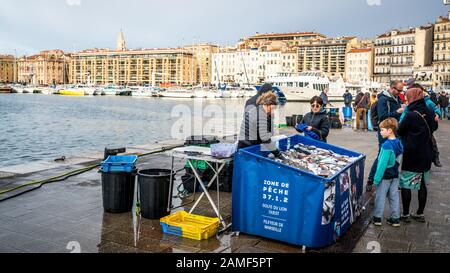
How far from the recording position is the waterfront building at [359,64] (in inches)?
4574

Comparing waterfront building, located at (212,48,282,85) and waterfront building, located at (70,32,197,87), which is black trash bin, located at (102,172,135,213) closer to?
waterfront building, located at (212,48,282,85)

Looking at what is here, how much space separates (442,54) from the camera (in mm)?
87562

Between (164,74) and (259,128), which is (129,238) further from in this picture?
(164,74)

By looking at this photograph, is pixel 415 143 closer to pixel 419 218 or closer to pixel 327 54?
pixel 419 218

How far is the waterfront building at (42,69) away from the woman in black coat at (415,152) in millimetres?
192198

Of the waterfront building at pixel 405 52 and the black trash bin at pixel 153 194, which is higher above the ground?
the waterfront building at pixel 405 52

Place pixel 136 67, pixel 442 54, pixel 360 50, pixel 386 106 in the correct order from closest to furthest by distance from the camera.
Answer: pixel 386 106 → pixel 442 54 → pixel 360 50 → pixel 136 67

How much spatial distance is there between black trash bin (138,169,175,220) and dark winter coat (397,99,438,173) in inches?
128

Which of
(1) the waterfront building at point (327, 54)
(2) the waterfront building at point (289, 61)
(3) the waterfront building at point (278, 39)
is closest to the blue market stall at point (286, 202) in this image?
(1) the waterfront building at point (327, 54)

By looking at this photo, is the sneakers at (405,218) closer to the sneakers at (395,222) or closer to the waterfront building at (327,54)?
the sneakers at (395,222)

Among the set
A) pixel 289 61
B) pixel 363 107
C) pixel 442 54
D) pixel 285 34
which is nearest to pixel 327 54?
pixel 289 61

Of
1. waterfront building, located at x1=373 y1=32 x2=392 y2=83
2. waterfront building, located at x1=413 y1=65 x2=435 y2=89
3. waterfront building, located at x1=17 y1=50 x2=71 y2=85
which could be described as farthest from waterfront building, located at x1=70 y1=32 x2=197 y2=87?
waterfront building, located at x1=413 y1=65 x2=435 y2=89

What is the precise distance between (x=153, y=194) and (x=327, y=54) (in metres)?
129
